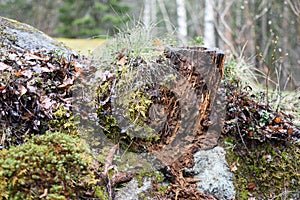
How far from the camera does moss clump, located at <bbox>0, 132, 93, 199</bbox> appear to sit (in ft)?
5.28

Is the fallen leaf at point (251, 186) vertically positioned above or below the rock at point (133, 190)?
below

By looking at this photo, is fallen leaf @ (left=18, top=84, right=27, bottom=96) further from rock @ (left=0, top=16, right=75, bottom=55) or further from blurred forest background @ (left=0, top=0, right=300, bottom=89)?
blurred forest background @ (left=0, top=0, right=300, bottom=89)

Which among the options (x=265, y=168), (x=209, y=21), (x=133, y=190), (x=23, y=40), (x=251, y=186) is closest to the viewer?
(x=133, y=190)

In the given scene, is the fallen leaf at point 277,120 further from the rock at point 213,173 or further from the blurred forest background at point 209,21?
the blurred forest background at point 209,21

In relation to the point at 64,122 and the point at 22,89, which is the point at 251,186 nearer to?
the point at 64,122

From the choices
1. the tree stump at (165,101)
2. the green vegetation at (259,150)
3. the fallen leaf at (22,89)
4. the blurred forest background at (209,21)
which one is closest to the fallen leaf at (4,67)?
the fallen leaf at (22,89)

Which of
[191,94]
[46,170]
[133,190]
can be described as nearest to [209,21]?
[191,94]

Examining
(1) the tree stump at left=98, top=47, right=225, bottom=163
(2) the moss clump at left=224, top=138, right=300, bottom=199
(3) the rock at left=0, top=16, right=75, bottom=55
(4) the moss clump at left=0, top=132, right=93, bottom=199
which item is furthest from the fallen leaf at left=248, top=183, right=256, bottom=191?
(3) the rock at left=0, top=16, right=75, bottom=55

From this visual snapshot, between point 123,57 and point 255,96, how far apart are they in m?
1.43

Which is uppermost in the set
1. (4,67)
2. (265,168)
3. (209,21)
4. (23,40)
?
(209,21)

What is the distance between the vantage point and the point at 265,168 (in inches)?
106

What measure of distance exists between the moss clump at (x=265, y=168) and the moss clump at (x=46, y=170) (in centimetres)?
141

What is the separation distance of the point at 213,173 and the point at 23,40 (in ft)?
7.28

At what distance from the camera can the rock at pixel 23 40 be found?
2.86 metres
